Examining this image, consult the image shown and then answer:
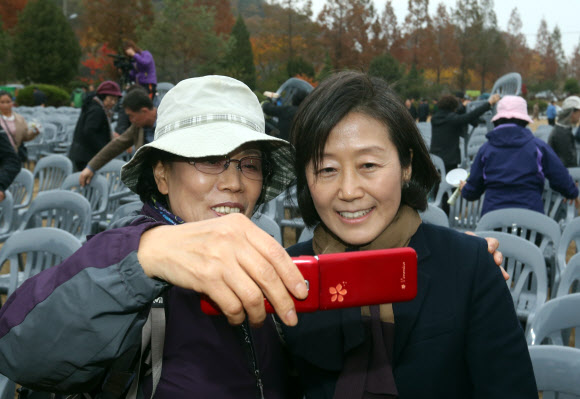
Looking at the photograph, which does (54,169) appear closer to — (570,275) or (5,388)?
(5,388)

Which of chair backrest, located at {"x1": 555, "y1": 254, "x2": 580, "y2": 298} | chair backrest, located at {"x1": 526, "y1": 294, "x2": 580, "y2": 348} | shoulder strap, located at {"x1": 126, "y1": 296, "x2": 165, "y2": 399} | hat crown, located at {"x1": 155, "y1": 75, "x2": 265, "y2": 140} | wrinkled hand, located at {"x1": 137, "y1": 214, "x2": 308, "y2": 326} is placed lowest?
chair backrest, located at {"x1": 555, "y1": 254, "x2": 580, "y2": 298}

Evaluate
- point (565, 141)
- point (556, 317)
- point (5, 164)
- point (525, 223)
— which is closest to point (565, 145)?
point (565, 141)

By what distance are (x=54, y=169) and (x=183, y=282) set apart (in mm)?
6532

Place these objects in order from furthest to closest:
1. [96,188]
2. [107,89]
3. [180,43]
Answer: [180,43] < [107,89] < [96,188]

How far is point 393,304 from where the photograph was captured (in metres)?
1.27

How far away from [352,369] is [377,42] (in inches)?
2061

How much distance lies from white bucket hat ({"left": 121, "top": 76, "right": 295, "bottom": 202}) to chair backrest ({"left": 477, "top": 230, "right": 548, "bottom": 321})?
2.16 m

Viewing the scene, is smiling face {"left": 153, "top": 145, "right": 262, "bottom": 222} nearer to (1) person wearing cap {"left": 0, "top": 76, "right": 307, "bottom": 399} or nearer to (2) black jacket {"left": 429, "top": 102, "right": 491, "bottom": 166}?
(1) person wearing cap {"left": 0, "top": 76, "right": 307, "bottom": 399}

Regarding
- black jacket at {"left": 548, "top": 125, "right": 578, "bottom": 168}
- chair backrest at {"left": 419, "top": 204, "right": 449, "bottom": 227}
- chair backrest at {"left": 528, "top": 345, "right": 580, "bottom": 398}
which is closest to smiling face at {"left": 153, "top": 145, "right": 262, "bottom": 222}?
chair backrest at {"left": 528, "top": 345, "right": 580, "bottom": 398}

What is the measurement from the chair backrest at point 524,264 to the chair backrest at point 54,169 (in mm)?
5164

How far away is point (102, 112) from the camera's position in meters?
6.57

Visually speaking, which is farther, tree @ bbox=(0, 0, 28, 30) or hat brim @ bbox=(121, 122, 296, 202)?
tree @ bbox=(0, 0, 28, 30)

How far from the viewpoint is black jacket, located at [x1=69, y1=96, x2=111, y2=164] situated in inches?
259

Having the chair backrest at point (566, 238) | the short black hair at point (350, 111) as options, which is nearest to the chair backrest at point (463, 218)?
the chair backrest at point (566, 238)
